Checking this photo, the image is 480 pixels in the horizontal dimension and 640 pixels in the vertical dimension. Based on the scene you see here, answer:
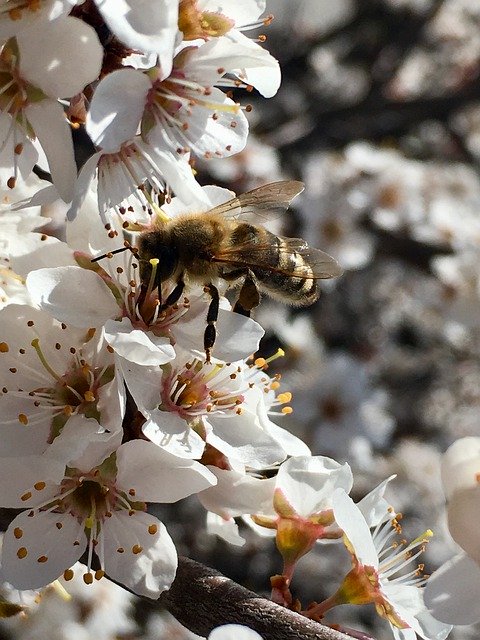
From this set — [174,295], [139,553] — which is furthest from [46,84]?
[139,553]

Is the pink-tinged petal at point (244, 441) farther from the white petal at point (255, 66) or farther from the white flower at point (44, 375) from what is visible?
the white petal at point (255, 66)

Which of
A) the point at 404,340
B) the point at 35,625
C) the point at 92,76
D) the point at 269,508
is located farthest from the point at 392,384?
the point at 92,76

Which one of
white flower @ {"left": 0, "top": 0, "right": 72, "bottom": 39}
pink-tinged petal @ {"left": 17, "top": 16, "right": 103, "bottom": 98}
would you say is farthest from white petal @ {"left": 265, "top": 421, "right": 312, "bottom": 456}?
white flower @ {"left": 0, "top": 0, "right": 72, "bottom": 39}

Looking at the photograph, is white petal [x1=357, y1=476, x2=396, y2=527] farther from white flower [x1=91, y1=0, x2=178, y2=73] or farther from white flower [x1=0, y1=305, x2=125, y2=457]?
white flower [x1=91, y1=0, x2=178, y2=73]

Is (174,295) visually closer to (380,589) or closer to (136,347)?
(136,347)

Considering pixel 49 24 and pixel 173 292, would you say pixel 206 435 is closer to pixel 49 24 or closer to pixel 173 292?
pixel 173 292

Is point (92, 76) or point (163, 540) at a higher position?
point (92, 76)

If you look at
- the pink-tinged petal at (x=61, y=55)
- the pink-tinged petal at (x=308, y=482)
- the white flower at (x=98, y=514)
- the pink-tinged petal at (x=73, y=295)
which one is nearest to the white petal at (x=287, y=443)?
the pink-tinged petal at (x=308, y=482)
